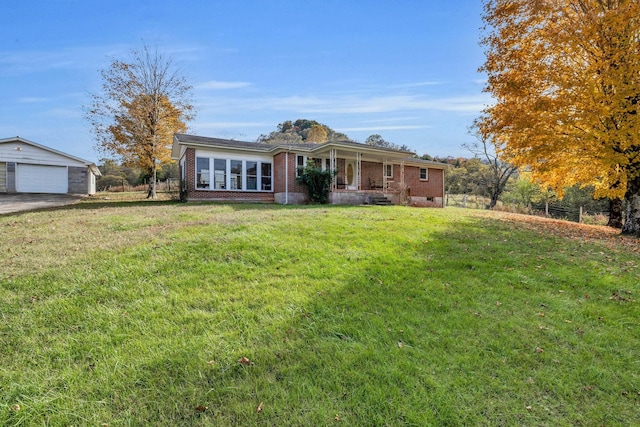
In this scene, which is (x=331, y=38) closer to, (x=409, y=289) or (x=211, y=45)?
(x=211, y=45)

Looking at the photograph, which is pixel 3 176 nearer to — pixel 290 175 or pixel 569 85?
pixel 290 175

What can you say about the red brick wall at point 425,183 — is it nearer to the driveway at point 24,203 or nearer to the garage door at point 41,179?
the driveway at point 24,203

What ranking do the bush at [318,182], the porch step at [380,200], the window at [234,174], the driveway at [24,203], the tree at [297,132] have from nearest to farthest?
the driveway at [24,203] < the bush at [318,182] < the window at [234,174] < the porch step at [380,200] < the tree at [297,132]

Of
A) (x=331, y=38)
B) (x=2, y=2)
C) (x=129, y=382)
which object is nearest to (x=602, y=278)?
(x=129, y=382)

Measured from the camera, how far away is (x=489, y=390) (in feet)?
8.34

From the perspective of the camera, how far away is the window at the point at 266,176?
17.8 meters

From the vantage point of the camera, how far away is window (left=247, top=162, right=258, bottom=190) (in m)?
17.3

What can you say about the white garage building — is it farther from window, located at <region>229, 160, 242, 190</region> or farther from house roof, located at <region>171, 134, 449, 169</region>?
window, located at <region>229, 160, 242, 190</region>

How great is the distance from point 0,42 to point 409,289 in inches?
776

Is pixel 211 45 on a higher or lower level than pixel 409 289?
higher

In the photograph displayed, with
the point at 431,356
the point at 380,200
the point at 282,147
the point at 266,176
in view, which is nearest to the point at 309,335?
the point at 431,356

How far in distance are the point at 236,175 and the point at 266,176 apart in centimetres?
179

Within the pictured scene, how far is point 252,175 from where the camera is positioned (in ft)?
57.3

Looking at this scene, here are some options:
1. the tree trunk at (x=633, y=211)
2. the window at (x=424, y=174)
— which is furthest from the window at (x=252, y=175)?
the tree trunk at (x=633, y=211)
